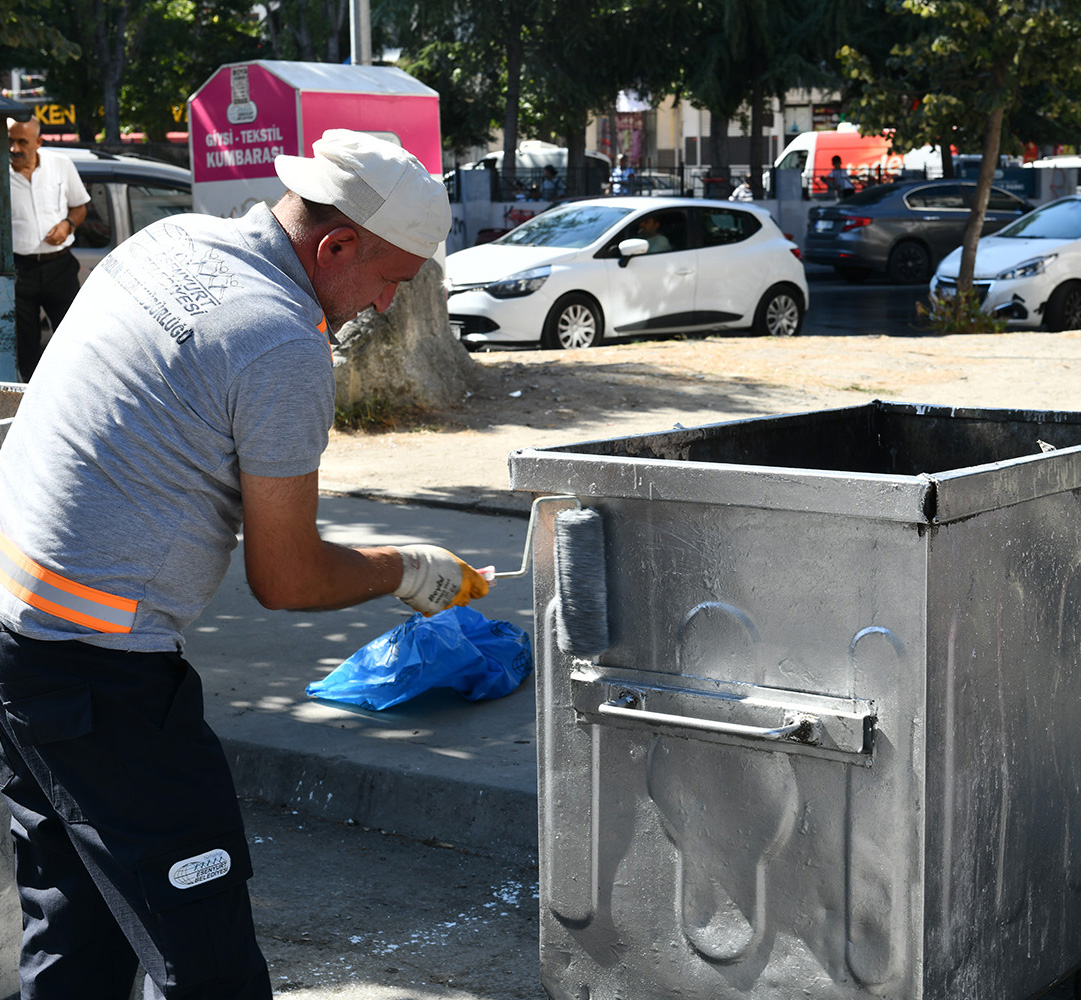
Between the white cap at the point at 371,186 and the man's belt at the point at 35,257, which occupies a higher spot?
the white cap at the point at 371,186

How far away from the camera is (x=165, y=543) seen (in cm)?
222

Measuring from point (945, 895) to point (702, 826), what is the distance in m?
0.41

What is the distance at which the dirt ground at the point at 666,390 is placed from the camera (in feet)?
27.8

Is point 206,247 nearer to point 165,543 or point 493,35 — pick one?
point 165,543

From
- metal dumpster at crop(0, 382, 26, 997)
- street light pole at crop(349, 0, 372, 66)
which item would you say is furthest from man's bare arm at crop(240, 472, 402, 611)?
street light pole at crop(349, 0, 372, 66)

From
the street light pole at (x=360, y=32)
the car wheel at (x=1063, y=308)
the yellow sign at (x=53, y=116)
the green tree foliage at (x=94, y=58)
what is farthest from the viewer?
the yellow sign at (x=53, y=116)

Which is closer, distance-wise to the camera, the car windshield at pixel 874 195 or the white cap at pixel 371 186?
the white cap at pixel 371 186

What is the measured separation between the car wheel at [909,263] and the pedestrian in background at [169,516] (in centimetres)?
2272

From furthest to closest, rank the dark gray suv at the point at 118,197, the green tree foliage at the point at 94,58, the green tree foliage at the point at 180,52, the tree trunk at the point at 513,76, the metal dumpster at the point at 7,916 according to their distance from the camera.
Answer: the green tree foliage at the point at 180,52, the tree trunk at the point at 513,76, the green tree foliage at the point at 94,58, the dark gray suv at the point at 118,197, the metal dumpster at the point at 7,916

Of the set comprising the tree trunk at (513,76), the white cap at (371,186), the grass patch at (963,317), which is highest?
the tree trunk at (513,76)

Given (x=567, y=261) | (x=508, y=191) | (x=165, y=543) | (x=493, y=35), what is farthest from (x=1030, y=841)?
(x=493, y=35)

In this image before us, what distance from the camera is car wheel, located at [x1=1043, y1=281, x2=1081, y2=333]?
14.9 metres

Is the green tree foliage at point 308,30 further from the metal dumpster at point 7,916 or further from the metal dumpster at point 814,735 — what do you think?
the metal dumpster at point 814,735

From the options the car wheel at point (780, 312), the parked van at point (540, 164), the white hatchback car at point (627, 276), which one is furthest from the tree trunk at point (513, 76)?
the white hatchback car at point (627, 276)
